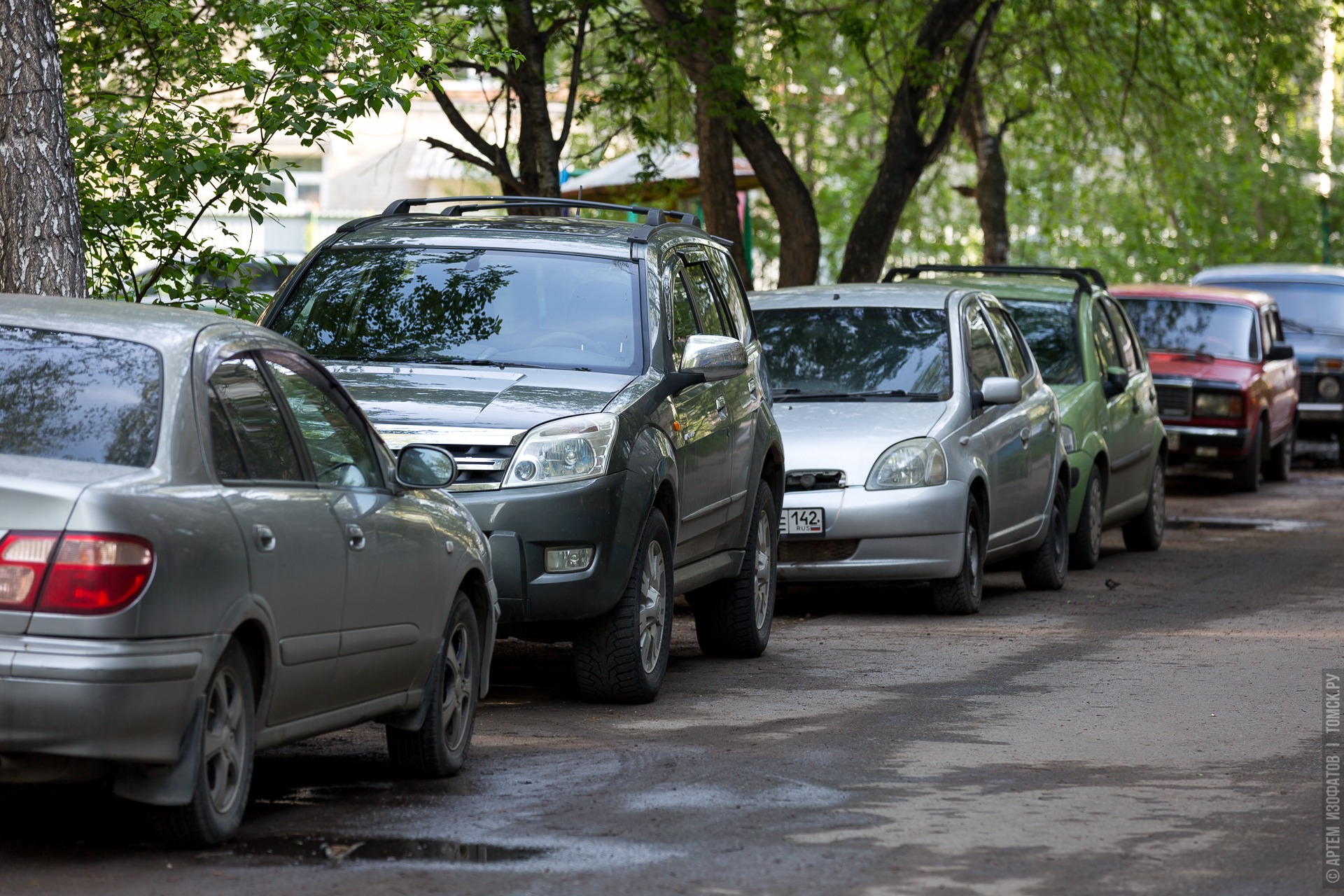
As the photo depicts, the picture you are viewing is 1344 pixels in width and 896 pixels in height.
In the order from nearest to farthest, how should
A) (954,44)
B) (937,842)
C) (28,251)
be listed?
(937,842), (28,251), (954,44)

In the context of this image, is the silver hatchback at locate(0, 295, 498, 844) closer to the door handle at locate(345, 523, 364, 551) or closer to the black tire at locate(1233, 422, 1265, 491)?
the door handle at locate(345, 523, 364, 551)

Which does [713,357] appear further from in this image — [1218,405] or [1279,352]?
[1279,352]

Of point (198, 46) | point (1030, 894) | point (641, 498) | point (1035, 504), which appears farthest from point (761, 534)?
point (1030, 894)

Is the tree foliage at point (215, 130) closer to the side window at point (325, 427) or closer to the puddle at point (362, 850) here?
the side window at point (325, 427)

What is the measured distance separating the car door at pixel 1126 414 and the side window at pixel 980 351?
2418mm

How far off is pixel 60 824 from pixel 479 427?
2.43 meters

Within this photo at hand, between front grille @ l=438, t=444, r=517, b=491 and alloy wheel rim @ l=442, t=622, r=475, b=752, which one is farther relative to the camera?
front grille @ l=438, t=444, r=517, b=491

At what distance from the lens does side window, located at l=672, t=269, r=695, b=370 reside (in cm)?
895

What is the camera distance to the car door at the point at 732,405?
31.2 ft

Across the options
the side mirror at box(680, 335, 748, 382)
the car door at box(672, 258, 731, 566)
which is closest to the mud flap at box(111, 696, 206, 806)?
the car door at box(672, 258, 731, 566)

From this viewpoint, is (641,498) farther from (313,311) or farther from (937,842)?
(937,842)

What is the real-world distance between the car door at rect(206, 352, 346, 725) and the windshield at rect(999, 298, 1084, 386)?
9.73m

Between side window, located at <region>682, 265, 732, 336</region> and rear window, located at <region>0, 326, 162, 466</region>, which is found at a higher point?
side window, located at <region>682, 265, 732, 336</region>

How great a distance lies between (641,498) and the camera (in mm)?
8016
